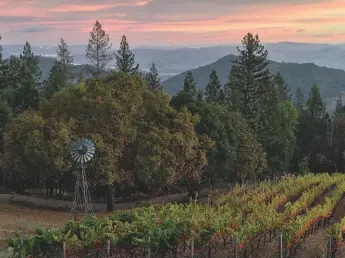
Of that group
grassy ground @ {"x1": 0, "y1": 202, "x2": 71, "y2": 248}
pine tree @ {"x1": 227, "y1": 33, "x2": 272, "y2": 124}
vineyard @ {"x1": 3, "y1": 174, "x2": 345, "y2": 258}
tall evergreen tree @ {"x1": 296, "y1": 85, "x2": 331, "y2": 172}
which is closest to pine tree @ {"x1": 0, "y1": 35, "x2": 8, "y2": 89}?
grassy ground @ {"x1": 0, "y1": 202, "x2": 71, "y2": 248}

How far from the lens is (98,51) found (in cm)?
5000

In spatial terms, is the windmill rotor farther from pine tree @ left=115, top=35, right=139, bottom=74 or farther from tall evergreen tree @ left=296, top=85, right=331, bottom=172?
pine tree @ left=115, top=35, right=139, bottom=74

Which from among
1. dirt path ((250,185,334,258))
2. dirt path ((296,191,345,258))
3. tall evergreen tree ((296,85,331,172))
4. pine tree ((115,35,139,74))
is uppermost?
pine tree ((115,35,139,74))

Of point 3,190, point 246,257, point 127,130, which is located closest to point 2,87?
point 3,190

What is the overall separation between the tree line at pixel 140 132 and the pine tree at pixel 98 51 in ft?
30.0

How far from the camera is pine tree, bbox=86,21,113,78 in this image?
1914 inches

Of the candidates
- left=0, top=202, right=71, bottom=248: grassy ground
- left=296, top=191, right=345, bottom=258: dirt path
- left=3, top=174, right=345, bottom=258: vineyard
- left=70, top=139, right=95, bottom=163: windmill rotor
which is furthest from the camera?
left=70, top=139, right=95, bottom=163: windmill rotor

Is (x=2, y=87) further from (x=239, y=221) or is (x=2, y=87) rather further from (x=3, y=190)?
(x=239, y=221)

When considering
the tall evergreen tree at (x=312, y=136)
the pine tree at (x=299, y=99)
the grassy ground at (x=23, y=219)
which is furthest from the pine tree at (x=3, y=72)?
the pine tree at (x=299, y=99)

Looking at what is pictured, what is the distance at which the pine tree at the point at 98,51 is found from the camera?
4862cm

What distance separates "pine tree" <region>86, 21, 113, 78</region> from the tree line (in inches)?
361

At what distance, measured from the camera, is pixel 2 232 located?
19141mm

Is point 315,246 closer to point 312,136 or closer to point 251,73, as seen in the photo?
point 251,73

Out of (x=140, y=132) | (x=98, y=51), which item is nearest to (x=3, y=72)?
(x=98, y=51)
